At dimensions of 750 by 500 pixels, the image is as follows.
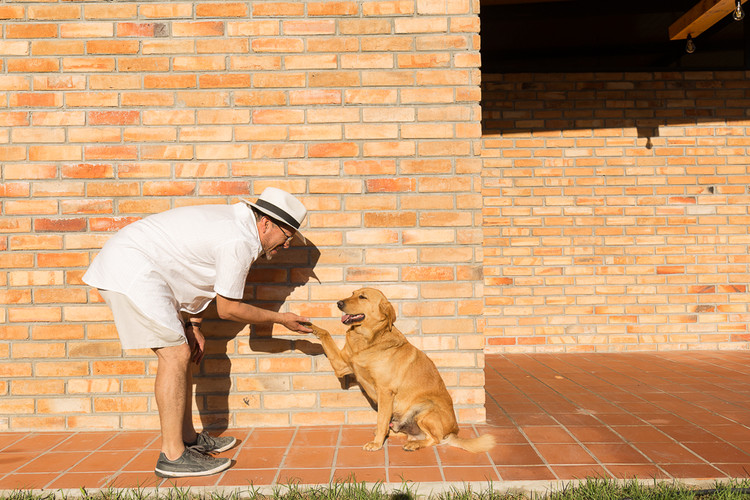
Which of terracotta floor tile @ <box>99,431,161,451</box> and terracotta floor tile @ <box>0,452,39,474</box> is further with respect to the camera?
terracotta floor tile @ <box>99,431,161,451</box>

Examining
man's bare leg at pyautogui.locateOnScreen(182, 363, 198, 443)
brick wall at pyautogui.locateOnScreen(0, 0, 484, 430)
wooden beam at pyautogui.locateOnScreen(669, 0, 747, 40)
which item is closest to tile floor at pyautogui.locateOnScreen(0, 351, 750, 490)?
man's bare leg at pyautogui.locateOnScreen(182, 363, 198, 443)

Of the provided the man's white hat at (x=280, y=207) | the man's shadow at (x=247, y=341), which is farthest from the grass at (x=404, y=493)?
the man's white hat at (x=280, y=207)

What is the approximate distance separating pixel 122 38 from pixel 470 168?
2653 mm

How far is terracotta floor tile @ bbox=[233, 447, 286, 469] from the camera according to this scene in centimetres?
290

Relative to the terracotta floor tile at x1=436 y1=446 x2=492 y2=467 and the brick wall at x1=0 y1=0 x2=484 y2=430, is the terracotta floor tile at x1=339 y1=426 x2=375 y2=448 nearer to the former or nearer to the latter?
the brick wall at x1=0 y1=0 x2=484 y2=430

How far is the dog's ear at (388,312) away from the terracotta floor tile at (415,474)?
89 centimetres

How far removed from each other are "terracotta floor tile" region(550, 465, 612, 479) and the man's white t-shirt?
202 centimetres

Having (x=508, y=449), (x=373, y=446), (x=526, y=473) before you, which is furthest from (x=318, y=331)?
(x=526, y=473)

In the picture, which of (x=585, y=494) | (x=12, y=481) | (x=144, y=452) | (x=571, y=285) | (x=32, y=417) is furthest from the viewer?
(x=571, y=285)

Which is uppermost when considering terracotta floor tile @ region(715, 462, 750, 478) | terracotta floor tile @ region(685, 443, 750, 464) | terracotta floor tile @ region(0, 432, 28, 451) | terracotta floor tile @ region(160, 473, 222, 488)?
terracotta floor tile @ region(715, 462, 750, 478)

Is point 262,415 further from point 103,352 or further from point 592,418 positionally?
point 592,418

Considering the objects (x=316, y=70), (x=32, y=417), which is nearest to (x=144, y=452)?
(x=32, y=417)

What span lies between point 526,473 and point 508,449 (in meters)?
0.36

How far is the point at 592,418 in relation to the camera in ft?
11.9
